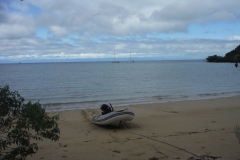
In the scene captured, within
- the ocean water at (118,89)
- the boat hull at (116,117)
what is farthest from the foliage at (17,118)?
the ocean water at (118,89)

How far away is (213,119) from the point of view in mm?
10641

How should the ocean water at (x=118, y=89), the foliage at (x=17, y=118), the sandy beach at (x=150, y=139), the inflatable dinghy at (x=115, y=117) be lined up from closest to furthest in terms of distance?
the foliage at (x=17, y=118), the sandy beach at (x=150, y=139), the inflatable dinghy at (x=115, y=117), the ocean water at (x=118, y=89)

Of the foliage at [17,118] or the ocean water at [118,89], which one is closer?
the foliage at [17,118]

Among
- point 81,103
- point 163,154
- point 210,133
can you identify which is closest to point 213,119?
point 210,133

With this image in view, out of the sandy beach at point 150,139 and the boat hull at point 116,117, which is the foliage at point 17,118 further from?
the boat hull at point 116,117

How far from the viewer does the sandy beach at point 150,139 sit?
6.28 metres

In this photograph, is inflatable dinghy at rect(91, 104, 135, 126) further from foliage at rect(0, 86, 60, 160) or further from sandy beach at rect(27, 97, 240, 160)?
foliage at rect(0, 86, 60, 160)

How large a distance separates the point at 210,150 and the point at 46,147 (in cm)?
469

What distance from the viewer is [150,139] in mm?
7828

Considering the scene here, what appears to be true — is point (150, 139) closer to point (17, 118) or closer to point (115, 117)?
point (115, 117)

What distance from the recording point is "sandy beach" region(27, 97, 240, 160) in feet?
20.6

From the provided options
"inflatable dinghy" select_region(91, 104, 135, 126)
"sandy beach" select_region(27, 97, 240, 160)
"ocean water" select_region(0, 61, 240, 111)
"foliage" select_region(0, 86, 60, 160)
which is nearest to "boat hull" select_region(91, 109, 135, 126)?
"inflatable dinghy" select_region(91, 104, 135, 126)

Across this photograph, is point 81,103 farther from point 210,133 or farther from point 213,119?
point 210,133

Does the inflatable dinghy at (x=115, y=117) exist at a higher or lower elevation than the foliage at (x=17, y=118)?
lower
